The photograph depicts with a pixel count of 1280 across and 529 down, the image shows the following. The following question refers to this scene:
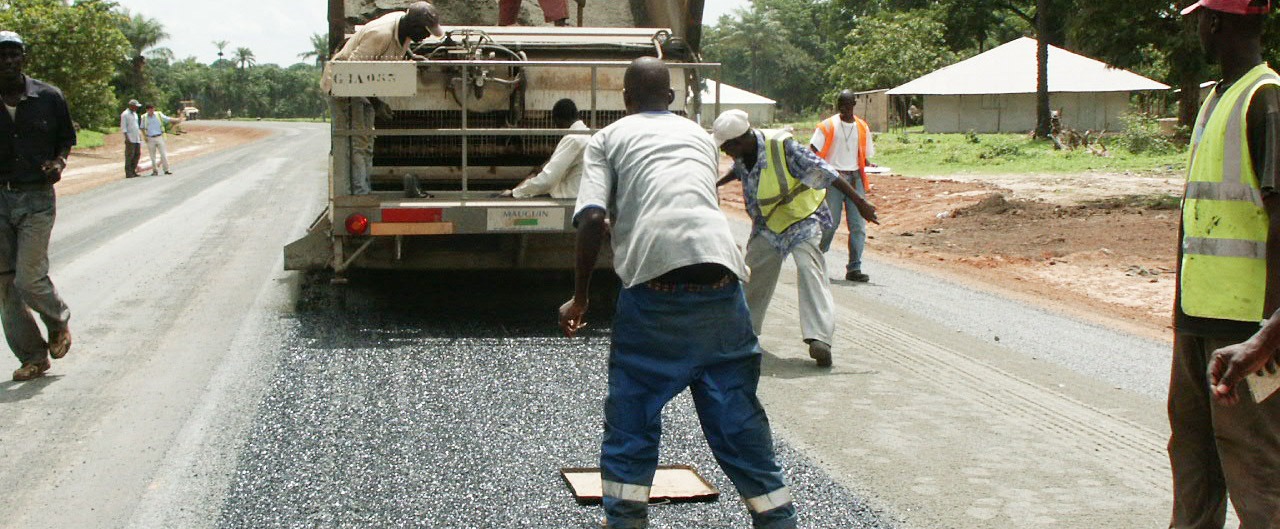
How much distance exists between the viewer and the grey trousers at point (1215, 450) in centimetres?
338

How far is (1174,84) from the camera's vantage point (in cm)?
1909

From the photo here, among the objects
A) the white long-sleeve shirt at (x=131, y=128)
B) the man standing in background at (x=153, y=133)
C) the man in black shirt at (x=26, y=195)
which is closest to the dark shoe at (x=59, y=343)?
the man in black shirt at (x=26, y=195)

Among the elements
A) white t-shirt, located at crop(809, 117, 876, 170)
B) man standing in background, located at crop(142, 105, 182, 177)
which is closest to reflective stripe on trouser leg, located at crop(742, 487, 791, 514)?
Answer: white t-shirt, located at crop(809, 117, 876, 170)

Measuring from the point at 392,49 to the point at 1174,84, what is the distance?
14.4 m

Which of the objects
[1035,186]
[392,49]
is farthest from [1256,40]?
[1035,186]

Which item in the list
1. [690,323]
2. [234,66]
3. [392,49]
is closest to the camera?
[690,323]

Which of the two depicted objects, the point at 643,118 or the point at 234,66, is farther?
the point at 234,66

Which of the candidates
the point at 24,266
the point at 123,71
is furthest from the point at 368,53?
the point at 123,71

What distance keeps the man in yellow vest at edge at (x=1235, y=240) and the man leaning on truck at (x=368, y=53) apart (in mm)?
5508

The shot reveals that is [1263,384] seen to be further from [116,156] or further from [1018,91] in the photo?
[1018,91]

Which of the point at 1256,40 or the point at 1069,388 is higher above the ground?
the point at 1256,40

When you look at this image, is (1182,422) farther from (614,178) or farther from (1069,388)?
(1069,388)

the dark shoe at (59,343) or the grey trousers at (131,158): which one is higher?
the grey trousers at (131,158)

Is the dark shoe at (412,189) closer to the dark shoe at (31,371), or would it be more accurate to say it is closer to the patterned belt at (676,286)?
the dark shoe at (31,371)
